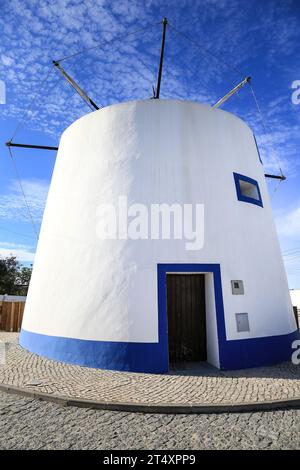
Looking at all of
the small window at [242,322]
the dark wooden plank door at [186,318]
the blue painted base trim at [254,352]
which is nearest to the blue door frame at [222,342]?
the blue painted base trim at [254,352]

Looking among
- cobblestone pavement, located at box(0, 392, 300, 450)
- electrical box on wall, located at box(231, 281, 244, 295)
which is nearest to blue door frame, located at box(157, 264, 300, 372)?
electrical box on wall, located at box(231, 281, 244, 295)

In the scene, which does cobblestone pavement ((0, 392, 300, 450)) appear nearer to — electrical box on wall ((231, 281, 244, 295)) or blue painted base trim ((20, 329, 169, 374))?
blue painted base trim ((20, 329, 169, 374))

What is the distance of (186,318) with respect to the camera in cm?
804

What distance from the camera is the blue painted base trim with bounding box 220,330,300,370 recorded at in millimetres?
7398

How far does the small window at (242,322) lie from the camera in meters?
7.72

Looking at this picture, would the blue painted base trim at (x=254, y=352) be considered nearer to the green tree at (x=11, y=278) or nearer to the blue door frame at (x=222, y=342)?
the blue door frame at (x=222, y=342)

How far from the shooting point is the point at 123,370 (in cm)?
697

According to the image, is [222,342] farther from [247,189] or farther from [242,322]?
[247,189]

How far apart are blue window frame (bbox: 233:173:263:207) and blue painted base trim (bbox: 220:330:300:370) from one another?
419 centimetres

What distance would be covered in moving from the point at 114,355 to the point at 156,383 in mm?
1453

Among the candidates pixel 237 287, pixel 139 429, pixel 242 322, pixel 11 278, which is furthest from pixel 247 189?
pixel 11 278
